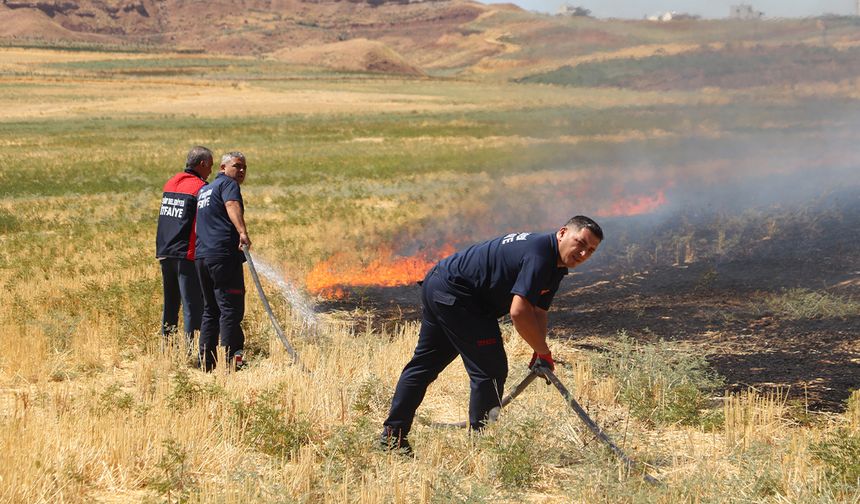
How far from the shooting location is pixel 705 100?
39156 mm

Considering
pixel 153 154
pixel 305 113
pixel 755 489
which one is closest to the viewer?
pixel 755 489

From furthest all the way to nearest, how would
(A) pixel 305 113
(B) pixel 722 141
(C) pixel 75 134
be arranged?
(A) pixel 305 113 < (C) pixel 75 134 < (B) pixel 722 141

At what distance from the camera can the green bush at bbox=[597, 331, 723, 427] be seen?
23.0 ft

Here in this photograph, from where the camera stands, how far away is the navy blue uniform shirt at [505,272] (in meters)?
5.48

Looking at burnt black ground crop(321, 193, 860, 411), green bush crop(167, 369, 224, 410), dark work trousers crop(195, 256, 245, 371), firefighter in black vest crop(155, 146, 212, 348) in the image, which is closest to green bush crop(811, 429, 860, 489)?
burnt black ground crop(321, 193, 860, 411)

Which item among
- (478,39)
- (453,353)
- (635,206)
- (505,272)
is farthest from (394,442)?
(478,39)

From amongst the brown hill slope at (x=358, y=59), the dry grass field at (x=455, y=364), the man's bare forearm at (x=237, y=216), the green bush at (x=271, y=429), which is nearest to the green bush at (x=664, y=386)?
the dry grass field at (x=455, y=364)

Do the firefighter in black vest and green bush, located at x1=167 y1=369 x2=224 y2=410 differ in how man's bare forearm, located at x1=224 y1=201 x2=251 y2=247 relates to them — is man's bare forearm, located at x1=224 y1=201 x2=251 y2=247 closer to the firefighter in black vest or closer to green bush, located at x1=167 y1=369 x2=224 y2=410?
the firefighter in black vest

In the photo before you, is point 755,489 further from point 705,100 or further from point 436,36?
point 436,36

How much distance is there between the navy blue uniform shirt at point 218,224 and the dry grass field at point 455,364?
3.31ft

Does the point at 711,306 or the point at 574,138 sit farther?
the point at 574,138

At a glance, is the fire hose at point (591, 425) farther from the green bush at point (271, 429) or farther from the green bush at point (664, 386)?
the green bush at point (271, 429)

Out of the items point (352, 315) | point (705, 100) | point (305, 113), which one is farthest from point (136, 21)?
point (352, 315)

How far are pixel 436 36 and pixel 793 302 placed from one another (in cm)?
17085
